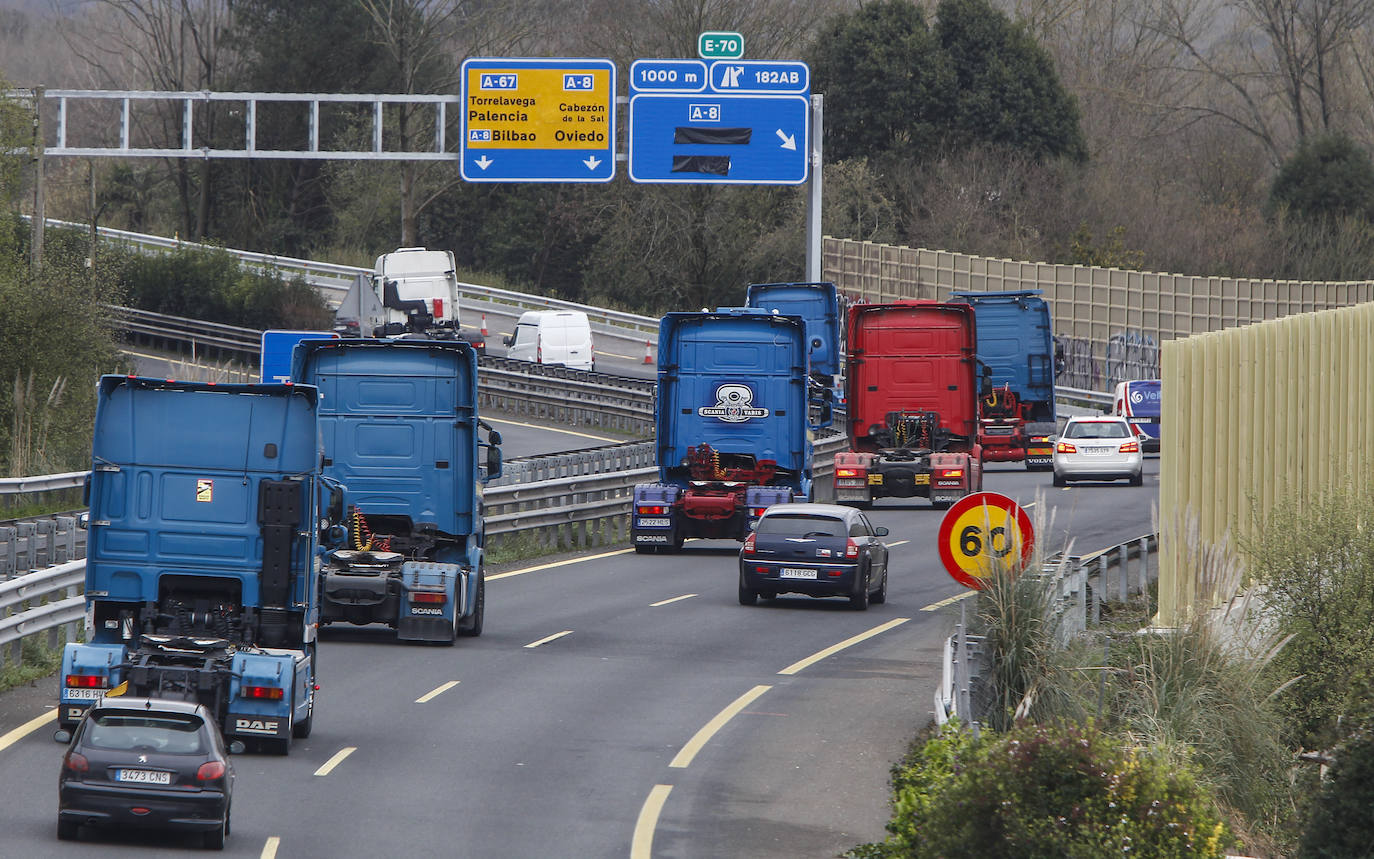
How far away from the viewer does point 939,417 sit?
3606 centimetres

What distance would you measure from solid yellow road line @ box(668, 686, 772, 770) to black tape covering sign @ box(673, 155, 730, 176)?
23877 mm

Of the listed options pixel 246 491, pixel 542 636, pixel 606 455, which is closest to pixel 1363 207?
pixel 606 455

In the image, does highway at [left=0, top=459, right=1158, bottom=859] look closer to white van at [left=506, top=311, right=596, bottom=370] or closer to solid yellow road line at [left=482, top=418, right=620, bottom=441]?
solid yellow road line at [left=482, top=418, right=620, bottom=441]

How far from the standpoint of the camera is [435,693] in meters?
18.7

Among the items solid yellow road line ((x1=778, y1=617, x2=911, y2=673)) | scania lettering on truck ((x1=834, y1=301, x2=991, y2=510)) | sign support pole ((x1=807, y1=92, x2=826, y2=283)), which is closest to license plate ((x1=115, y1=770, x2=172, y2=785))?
solid yellow road line ((x1=778, y1=617, x2=911, y2=673))

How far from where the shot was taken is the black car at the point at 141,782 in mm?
12297

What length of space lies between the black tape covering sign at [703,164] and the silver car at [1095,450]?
9.28 meters

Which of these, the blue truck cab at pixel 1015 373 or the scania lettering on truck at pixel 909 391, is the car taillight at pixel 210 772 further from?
the blue truck cab at pixel 1015 373

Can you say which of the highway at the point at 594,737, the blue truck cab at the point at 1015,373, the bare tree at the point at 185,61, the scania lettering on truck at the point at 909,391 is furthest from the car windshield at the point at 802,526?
the bare tree at the point at 185,61

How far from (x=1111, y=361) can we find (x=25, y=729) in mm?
46758

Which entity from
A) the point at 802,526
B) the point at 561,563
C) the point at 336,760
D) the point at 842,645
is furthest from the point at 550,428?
the point at 336,760

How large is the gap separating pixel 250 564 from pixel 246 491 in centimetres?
64

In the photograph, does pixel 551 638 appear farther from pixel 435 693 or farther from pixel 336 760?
pixel 336 760

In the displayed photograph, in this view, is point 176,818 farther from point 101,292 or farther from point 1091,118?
point 1091,118
